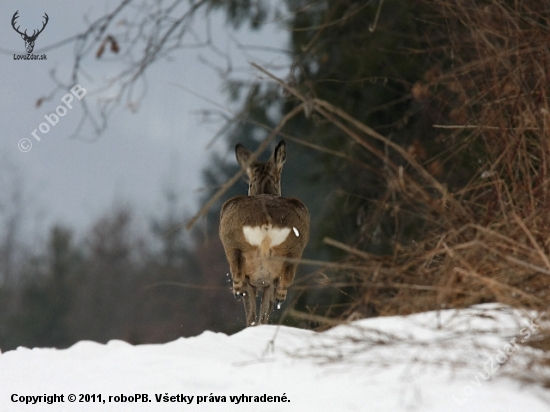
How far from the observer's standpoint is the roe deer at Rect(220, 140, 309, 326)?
324 inches

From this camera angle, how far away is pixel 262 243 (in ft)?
27.0

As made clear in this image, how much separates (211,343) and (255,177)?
13.7 ft

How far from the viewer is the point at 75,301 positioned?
104ft

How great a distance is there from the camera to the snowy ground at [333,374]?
160 inches

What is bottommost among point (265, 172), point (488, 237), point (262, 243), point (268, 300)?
point (488, 237)

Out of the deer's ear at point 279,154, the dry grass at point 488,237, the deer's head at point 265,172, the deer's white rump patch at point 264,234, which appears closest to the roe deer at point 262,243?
the deer's white rump patch at point 264,234

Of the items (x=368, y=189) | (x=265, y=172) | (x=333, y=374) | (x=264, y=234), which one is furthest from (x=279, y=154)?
(x=333, y=374)

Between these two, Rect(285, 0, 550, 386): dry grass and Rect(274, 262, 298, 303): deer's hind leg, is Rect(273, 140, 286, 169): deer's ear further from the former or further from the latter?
Rect(285, 0, 550, 386): dry grass

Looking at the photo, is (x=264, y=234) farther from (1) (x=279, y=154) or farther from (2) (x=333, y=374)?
(2) (x=333, y=374)

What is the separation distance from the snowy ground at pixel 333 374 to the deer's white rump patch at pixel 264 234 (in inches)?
121

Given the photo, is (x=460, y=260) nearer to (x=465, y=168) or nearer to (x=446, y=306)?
(x=446, y=306)

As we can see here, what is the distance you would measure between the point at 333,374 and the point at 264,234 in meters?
3.91

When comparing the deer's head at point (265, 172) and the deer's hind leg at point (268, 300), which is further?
the deer's head at point (265, 172)

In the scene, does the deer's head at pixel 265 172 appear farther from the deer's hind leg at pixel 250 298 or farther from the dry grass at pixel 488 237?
the dry grass at pixel 488 237
